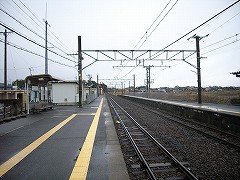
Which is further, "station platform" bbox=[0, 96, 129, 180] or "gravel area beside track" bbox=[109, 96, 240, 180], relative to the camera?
"gravel area beside track" bbox=[109, 96, 240, 180]

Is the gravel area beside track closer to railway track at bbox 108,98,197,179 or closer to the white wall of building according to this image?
railway track at bbox 108,98,197,179

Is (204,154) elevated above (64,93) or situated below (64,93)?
below

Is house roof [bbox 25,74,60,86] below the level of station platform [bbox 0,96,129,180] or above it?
above

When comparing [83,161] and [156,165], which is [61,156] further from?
[156,165]

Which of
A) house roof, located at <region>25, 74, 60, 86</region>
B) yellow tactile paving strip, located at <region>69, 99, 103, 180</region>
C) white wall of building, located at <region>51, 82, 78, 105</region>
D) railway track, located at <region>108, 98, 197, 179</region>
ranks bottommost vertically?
railway track, located at <region>108, 98, 197, 179</region>

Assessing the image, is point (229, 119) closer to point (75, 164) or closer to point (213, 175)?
point (213, 175)

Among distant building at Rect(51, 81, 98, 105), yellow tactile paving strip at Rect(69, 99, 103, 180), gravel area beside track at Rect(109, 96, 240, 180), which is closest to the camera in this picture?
yellow tactile paving strip at Rect(69, 99, 103, 180)

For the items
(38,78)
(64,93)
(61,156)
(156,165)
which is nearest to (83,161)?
(61,156)

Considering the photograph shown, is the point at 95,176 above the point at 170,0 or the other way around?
the other way around

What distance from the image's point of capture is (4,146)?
7.55 meters

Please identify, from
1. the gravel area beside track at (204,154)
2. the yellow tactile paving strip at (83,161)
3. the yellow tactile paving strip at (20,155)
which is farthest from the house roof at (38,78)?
the gravel area beside track at (204,154)

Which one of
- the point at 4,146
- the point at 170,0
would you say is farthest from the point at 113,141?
the point at 170,0

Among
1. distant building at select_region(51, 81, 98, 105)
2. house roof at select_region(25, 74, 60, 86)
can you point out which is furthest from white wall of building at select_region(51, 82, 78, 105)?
house roof at select_region(25, 74, 60, 86)

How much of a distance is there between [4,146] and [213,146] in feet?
24.5
